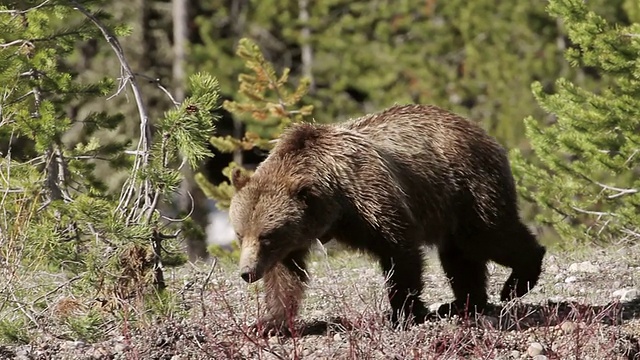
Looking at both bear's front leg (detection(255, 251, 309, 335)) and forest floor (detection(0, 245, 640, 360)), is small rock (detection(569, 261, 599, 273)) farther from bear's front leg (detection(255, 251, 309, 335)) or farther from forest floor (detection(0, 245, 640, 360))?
bear's front leg (detection(255, 251, 309, 335))

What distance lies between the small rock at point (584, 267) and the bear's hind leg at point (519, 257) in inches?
49.0

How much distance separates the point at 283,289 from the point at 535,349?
1.58 meters

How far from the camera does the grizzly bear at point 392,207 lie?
22.9ft

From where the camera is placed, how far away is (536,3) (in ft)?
70.4

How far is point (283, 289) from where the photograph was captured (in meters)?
7.18

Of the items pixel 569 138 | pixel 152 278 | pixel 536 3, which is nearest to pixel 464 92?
pixel 536 3

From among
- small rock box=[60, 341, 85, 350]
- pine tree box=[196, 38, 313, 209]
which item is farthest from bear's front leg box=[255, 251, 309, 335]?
pine tree box=[196, 38, 313, 209]

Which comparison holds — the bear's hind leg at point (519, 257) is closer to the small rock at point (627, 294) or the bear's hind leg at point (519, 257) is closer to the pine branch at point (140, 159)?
the small rock at point (627, 294)

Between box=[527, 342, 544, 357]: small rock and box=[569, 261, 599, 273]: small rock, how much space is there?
2.50 metres

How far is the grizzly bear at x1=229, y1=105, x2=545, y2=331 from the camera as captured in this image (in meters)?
6.98

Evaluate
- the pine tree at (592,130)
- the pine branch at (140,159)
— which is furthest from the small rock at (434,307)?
the pine branch at (140,159)

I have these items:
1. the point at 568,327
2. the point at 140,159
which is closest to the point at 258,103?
the point at 140,159

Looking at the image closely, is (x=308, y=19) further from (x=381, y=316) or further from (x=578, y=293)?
(x=381, y=316)

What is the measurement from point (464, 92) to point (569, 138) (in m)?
12.7
